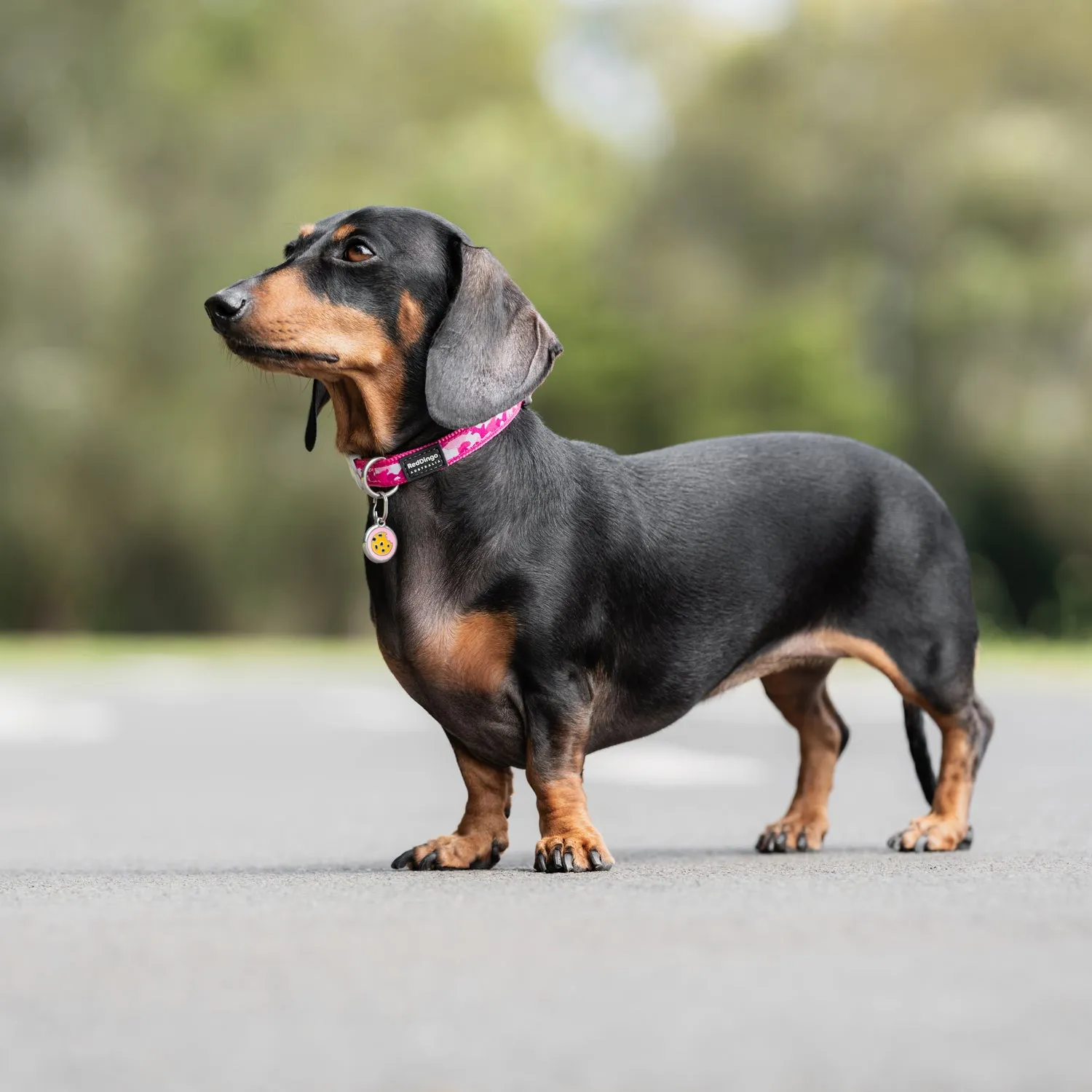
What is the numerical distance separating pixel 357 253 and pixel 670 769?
5104 mm

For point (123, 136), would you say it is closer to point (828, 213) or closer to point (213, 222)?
point (213, 222)

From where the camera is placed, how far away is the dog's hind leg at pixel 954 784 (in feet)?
17.8

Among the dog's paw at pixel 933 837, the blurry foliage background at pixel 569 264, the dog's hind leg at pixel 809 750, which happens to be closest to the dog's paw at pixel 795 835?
the dog's hind leg at pixel 809 750

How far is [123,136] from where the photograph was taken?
26.9 meters

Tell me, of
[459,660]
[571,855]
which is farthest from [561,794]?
[459,660]

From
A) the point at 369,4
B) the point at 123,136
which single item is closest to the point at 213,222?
the point at 123,136

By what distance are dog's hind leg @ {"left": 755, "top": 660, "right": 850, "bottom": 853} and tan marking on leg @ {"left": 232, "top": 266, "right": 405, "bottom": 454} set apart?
1707 mm

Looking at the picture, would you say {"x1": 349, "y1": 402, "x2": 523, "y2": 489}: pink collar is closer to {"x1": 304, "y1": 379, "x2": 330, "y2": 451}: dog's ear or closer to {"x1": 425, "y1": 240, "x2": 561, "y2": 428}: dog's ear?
{"x1": 425, "y1": 240, "x2": 561, "y2": 428}: dog's ear

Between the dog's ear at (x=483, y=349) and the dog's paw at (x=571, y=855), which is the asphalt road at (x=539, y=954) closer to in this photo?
the dog's paw at (x=571, y=855)

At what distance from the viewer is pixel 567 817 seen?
463cm

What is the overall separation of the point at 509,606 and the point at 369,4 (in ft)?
85.6

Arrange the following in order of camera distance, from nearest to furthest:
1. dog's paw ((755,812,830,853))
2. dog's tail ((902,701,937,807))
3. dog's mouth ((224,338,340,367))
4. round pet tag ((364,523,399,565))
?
dog's mouth ((224,338,340,367)) < round pet tag ((364,523,399,565)) < dog's paw ((755,812,830,853)) < dog's tail ((902,701,937,807))

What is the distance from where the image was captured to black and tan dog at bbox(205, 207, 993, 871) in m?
4.60

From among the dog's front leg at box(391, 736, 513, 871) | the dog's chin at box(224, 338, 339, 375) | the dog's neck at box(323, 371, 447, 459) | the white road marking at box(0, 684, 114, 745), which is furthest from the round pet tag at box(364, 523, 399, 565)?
the white road marking at box(0, 684, 114, 745)
